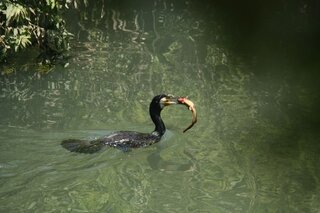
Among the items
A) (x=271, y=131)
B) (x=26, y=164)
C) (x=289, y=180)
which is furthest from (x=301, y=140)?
(x=26, y=164)

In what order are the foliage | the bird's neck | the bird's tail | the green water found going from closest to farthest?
the green water
the bird's tail
the bird's neck
the foliage

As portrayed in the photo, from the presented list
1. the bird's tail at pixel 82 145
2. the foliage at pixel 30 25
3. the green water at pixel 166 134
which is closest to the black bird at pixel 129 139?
the bird's tail at pixel 82 145

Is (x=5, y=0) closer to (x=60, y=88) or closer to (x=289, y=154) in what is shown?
(x=60, y=88)

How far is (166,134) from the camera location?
27.1 feet

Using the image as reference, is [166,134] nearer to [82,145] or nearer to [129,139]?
[129,139]

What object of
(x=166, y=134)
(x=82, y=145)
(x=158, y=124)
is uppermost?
(x=158, y=124)

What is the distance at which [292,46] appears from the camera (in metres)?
12.1

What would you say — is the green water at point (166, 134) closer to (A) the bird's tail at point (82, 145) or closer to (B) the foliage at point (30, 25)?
(A) the bird's tail at point (82, 145)

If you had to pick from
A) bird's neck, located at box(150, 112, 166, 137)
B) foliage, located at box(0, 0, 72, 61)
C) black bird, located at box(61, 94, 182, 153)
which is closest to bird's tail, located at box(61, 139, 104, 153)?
black bird, located at box(61, 94, 182, 153)

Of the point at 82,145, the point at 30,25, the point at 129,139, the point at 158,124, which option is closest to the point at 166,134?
the point at 158,124

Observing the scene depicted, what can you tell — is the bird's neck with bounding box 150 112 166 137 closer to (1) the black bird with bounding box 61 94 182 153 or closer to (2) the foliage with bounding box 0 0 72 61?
(1) the black bird with bounding box 61 94 182 153

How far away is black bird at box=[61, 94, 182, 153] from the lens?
24.6 ft

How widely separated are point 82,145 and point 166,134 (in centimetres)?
131

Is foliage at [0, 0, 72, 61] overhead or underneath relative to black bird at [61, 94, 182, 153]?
overhead
